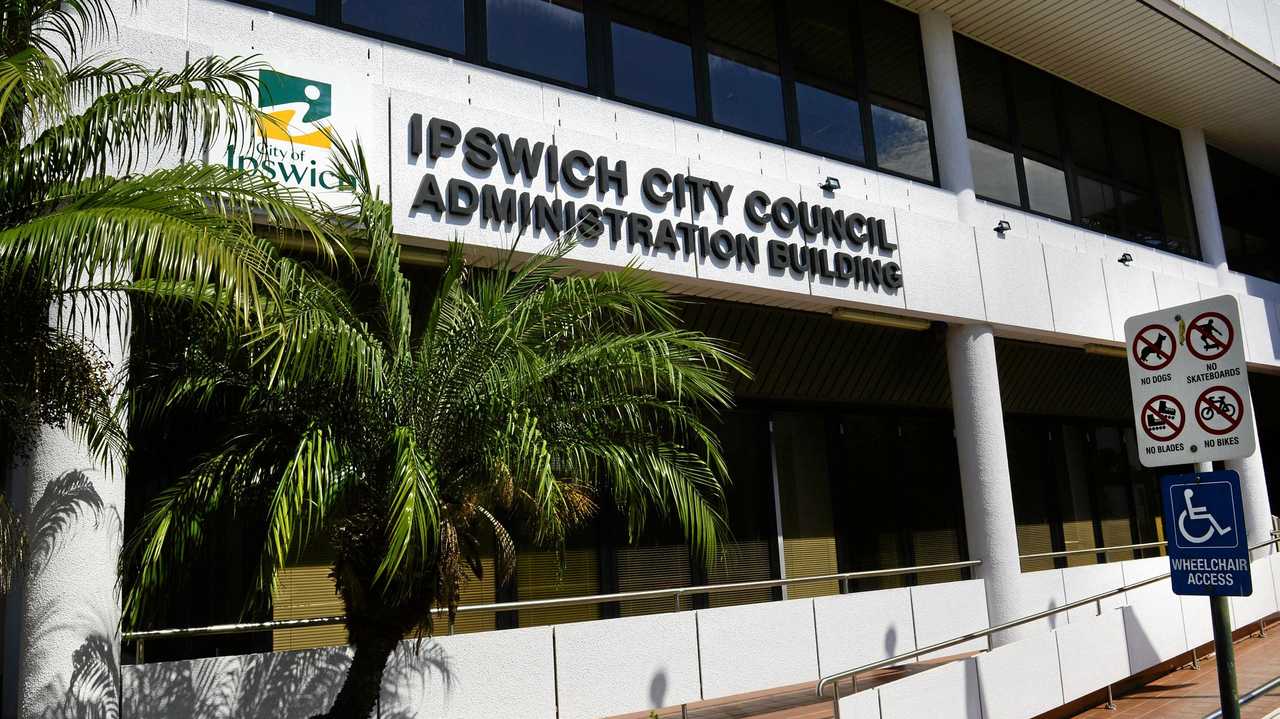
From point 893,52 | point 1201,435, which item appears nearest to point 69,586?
point 1201,435

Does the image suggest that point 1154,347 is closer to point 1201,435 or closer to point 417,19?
point 1201,435

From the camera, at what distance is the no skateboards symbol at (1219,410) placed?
5516mm

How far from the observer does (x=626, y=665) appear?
32.7ft

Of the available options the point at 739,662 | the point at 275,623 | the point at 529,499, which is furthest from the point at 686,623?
the point at 275,623

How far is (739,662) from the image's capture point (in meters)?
10.9

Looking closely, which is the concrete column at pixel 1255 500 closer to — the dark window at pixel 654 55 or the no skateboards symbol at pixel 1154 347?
the dark window at pixel 654 55

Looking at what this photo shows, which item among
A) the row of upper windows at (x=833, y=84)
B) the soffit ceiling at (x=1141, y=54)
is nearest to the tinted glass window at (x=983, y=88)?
the row of upper windows at (x=833, y=84)

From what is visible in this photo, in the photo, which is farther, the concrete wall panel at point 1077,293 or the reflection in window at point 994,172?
the reflection in window at point 994,172

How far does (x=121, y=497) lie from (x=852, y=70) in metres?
A: 11.4

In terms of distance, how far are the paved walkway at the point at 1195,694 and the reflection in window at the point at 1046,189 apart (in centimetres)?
738

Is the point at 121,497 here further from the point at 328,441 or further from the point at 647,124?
the point at 647,124

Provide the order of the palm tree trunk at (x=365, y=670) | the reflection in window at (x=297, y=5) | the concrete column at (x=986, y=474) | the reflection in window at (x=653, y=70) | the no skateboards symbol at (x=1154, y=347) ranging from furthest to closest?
the concrete column at (x=986, y=474), the reflection in window at (x=653, y=70), the reflection in window at (x=297, y=5), the palm tree trunk at (x=365, y=670), the no skateboards symbol at (x=1154, y=347)

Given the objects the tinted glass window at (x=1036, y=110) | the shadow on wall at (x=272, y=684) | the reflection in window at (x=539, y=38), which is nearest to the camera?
the shadow on wall at (x=272, y=684)

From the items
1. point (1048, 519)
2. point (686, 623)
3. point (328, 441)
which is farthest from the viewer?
point (1048, 519)
